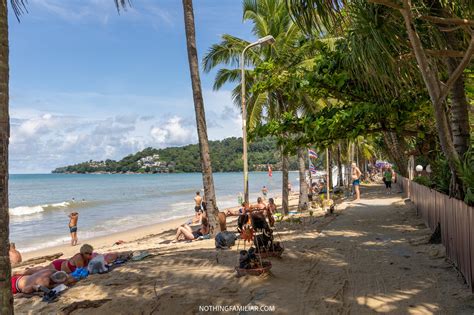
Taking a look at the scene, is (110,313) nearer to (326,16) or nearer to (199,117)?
(326,16)

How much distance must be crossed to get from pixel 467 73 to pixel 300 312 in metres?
6.02

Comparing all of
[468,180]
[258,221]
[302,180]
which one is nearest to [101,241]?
[302,180]

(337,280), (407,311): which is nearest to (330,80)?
(337,280)

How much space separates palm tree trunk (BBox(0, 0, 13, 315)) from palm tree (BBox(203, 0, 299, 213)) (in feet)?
41.6

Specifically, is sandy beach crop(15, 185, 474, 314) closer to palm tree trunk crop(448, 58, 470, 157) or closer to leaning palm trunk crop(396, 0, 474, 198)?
leaning palm trunk crop(396, 0, 474, 198)

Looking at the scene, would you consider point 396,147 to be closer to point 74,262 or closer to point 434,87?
point 434,87

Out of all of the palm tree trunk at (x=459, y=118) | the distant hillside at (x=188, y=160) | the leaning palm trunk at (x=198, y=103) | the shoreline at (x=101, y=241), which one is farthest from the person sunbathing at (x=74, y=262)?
the distant hillside at (x=188, y=160)

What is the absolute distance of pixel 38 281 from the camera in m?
5.82

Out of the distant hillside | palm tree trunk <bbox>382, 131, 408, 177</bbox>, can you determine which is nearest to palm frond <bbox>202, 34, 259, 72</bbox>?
palm tree trunk <bbox>382, 131, 408, 177</bbox>

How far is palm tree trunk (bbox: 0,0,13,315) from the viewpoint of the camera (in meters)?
2.76

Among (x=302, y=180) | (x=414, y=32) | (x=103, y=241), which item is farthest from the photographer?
(x=302, y=180)

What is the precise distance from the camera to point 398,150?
16.2 metres

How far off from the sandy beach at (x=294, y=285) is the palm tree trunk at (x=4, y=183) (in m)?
2.08

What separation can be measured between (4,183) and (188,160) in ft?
432
